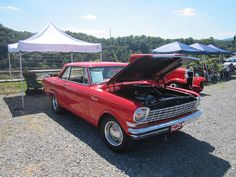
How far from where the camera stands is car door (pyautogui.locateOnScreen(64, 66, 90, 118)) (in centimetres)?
467

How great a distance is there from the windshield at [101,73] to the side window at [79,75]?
0.18 m

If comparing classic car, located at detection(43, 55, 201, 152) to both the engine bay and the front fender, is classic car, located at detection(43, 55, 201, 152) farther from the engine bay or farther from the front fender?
the front fender

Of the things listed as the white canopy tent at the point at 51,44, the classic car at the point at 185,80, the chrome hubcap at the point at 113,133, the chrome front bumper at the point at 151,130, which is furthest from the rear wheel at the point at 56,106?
the classic car at the point at 185,80

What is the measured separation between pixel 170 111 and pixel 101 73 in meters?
1.85

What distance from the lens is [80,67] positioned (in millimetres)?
5258

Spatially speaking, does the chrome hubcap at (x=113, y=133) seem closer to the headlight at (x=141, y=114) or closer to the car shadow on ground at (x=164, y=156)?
the car shadow on ground at (x=164, y=156)

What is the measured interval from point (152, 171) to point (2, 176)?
2312 mm

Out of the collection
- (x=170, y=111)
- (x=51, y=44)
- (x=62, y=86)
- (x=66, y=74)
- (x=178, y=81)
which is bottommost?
(x=170, y=111)

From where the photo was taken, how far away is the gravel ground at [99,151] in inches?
135

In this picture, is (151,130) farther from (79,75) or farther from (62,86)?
(62,86)

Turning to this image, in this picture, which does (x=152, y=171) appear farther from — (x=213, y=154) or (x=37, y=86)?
(x=37, y=86)

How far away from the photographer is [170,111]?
152 inches

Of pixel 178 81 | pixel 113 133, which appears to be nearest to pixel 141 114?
pixel 113 133

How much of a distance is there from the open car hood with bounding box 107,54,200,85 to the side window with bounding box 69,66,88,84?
0.93m
